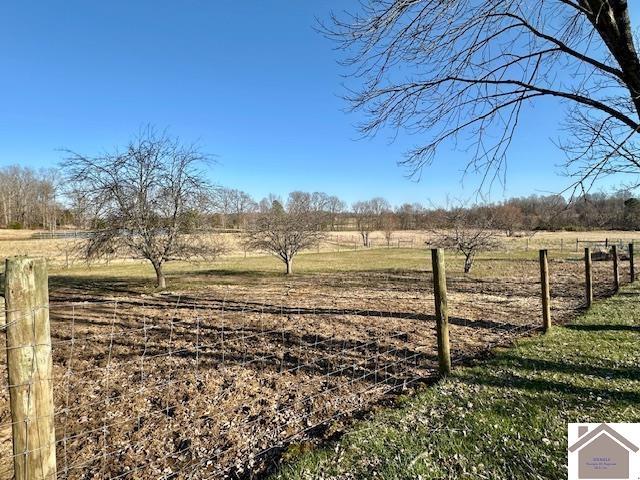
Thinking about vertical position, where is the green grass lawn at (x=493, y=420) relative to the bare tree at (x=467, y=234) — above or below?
below

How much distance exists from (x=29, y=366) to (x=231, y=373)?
10.5 feet

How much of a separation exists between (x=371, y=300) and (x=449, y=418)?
7.00m

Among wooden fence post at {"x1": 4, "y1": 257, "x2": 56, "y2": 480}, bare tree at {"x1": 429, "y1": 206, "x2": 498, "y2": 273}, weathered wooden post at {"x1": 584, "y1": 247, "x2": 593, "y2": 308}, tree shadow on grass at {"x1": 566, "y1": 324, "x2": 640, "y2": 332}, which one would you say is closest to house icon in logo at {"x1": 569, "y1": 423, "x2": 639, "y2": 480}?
wooden fence post at {"x1": 4, "y1": 257, "x2": 56, "y2": 480}

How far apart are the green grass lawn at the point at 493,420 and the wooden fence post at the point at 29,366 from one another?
5.20 ft

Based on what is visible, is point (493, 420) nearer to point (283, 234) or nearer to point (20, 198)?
point (283, 234)

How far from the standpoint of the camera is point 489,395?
3.74 metres

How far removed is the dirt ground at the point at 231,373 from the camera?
3.17 metres

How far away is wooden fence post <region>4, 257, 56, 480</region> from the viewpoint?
1.78m

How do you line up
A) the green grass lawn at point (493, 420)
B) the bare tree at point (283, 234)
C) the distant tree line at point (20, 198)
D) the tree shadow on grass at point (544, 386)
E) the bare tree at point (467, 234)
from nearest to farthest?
1. the green grass lawn at point (493, 420)
2. the tree shadow on grass at point (544, 386)
3. the bare tree at point (467, 234)
4. the bare tree at point (283, 234)
5. the distant tree line at point (20, 198)

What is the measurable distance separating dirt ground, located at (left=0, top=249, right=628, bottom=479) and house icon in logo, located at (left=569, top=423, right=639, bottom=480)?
176 centimetres

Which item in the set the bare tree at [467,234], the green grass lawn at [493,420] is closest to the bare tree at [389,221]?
the bare tree at [467,234]

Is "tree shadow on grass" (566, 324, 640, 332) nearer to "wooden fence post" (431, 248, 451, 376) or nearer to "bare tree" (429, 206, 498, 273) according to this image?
"wooden fence post" (431, 248, 451, 376)

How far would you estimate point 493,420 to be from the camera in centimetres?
323

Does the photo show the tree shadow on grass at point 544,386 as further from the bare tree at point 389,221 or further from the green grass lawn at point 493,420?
the bare tree at point 389,221
